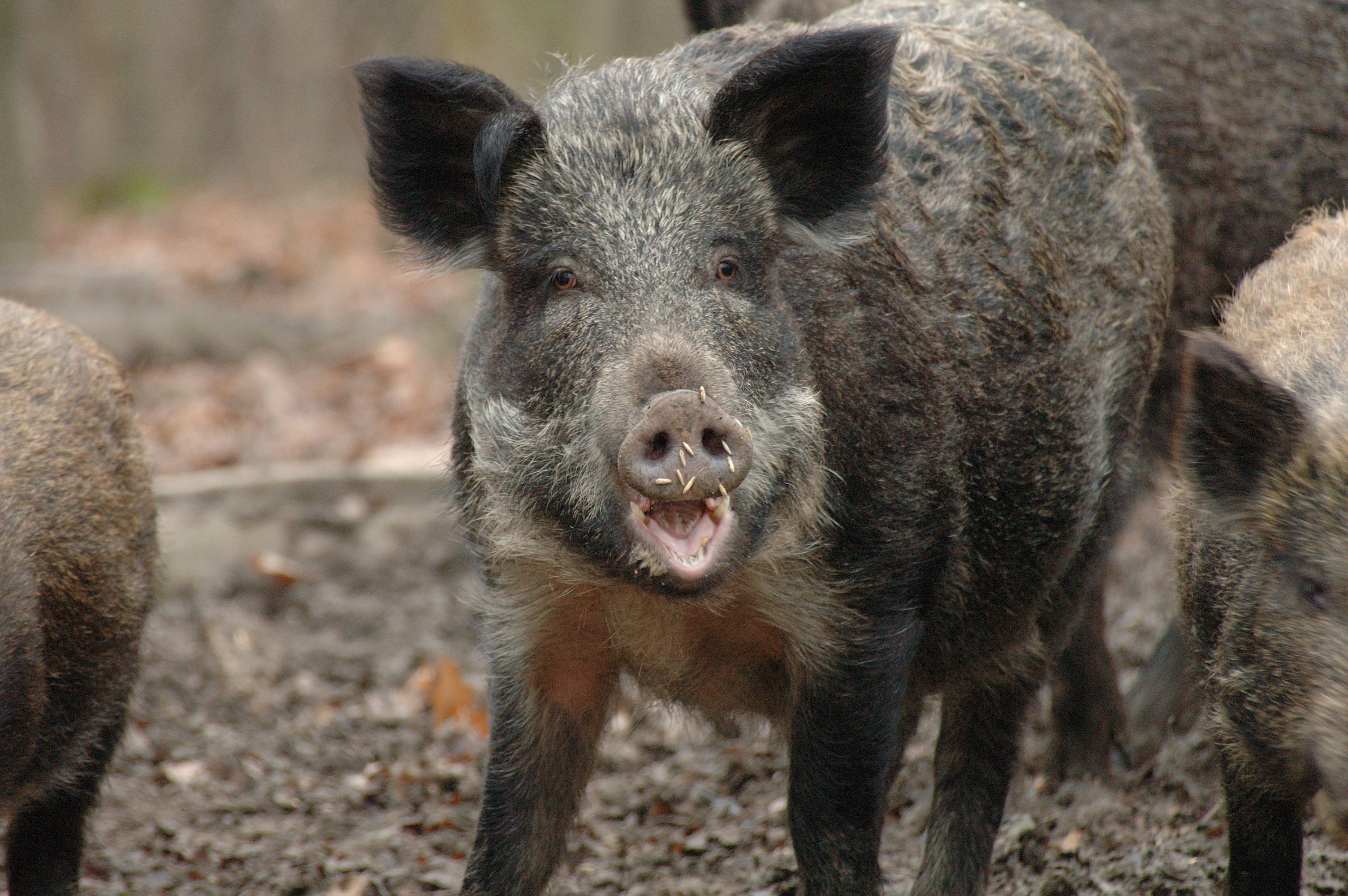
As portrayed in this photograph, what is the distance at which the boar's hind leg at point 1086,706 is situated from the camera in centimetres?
579

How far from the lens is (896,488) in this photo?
400cm

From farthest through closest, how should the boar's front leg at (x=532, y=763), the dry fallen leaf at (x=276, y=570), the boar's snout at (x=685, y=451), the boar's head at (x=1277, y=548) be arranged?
the dry fallen leaf at (x=276, y=570)
the boar's front leg at (x=532, y=763)
the boar's head at (x=1277, y=548)
the boar's snout at (x=685, y=451)

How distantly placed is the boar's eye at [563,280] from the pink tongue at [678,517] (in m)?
0.69

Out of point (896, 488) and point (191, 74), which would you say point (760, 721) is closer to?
point (896, 488)

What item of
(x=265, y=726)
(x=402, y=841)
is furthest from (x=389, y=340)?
(x=402, y=841)

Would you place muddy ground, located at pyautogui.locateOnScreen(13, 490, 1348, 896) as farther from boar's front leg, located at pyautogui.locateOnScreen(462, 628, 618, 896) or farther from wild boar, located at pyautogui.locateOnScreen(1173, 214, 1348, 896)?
wild boar, located at pyautogui.locateOnScreen(1173, 214, 1348, 896)

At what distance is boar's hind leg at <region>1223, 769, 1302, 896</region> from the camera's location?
381 cm

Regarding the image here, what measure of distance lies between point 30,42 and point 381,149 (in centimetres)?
1866

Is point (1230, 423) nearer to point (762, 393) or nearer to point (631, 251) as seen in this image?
point (762, 393)

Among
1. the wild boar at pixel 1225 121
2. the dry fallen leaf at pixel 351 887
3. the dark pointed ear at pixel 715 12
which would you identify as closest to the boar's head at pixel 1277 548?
the wild boar at pixel 1225 121

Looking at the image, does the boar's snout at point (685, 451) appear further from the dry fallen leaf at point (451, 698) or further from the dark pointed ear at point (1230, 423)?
the dry fallen leaf at point (451, 698)

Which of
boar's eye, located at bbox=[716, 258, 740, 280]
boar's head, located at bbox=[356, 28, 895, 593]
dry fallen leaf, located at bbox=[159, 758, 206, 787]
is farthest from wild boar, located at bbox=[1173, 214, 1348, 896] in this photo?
dry fallen leaf, located at bbox=[159, 758, 206, 787]

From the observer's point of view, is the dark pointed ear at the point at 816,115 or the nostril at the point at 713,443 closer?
the nostril at the point at 713,443

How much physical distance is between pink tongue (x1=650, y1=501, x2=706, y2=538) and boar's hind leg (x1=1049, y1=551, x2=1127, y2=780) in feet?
9.33
